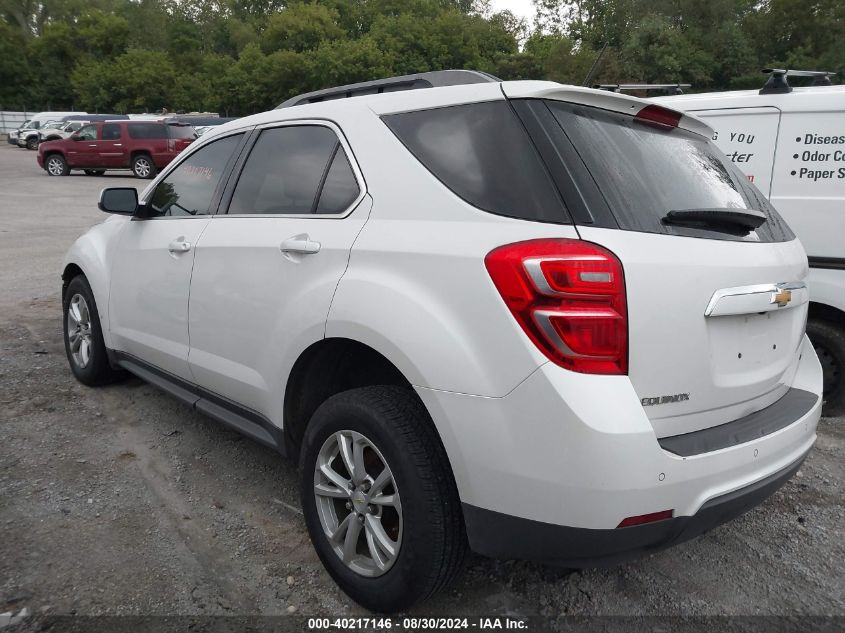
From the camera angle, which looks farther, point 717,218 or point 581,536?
point 717,218

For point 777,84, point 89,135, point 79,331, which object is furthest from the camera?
point 89,135

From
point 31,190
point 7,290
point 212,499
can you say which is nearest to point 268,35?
point 31,190

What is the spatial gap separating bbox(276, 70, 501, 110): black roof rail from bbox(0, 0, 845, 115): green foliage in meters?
34.6

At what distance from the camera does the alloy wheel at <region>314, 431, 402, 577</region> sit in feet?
7.70

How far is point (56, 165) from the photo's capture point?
2352cm

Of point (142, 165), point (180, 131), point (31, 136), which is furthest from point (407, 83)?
point (31, 136)

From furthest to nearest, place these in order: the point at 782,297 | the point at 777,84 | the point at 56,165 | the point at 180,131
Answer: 1. the point at 56,165
2. the point at 180,131
3. the point at 777,84
4. the point at 782,297

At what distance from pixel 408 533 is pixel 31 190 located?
19.7 metres

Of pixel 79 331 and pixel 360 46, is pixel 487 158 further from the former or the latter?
pixel 360 46

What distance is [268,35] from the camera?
214 ft

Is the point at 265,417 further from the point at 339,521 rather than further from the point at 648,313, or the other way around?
the point at 648,313

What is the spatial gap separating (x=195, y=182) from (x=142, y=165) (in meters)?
21.3

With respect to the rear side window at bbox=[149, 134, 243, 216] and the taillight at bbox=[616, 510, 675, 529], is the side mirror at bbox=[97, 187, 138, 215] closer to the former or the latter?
the rear side window at bbox=[149, 134, 243, 216]

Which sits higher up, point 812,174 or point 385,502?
point 812,174
